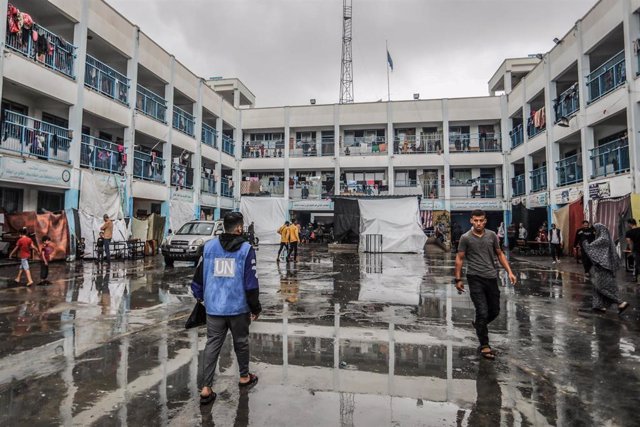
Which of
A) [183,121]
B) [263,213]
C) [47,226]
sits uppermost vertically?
[183,121]

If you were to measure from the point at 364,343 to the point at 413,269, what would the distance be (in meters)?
9.50

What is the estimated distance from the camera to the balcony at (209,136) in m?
28.6

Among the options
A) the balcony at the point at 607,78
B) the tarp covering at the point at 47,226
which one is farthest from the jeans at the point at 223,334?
the balcony at the point at 607,78

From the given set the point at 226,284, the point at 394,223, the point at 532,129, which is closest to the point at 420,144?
the point at 532,129

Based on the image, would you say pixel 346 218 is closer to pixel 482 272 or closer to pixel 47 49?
pixel 47 49

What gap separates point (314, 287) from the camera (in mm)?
9906

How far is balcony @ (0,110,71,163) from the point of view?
45.7 feet

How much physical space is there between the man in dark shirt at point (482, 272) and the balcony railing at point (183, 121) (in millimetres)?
22867

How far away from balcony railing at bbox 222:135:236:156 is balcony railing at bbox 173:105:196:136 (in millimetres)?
4713

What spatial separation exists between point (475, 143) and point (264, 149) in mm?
16995

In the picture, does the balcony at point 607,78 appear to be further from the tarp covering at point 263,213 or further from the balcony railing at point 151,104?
the balcony railing at point 151,104

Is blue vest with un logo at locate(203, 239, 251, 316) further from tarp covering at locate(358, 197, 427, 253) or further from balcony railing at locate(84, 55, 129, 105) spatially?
tarp covering at locate(358, 197, 427, 253)

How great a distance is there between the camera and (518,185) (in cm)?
2836

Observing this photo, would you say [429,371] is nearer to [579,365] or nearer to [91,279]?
[579,365]
